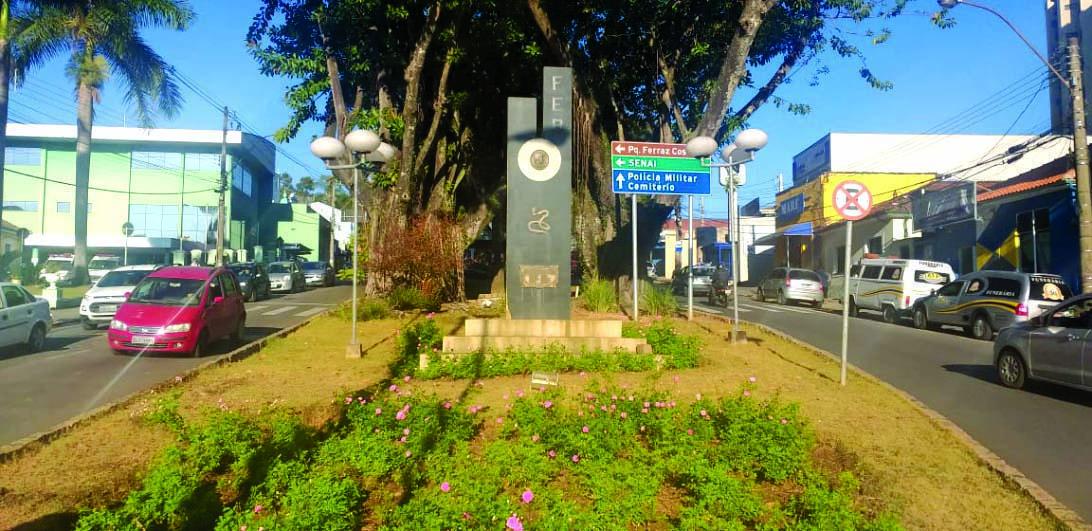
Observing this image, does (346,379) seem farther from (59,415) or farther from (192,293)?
(192,293)

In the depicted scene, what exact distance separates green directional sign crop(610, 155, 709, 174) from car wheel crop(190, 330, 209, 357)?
25.0 ft

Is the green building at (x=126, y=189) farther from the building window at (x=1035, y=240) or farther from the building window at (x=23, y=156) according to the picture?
the building window at (x=1035, y=240)

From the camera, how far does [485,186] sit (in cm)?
2286

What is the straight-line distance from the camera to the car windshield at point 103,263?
1207 inches

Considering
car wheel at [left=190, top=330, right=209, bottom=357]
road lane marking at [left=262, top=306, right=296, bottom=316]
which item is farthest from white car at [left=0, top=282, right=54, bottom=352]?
road lane marking at [left=262, top=306, right=296, bottom=316]

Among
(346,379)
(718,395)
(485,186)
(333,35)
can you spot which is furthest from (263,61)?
(718,395)

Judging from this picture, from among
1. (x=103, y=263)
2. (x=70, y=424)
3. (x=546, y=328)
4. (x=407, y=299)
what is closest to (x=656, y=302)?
(x=407, y=299)

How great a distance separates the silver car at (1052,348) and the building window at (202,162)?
43363mm

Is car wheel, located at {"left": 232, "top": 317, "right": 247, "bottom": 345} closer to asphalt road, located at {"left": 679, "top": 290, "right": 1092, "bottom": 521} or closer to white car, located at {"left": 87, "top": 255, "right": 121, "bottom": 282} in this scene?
asphalt road, located at {"left": 679, "top": 290, "right": 1092, "bottom": 521}

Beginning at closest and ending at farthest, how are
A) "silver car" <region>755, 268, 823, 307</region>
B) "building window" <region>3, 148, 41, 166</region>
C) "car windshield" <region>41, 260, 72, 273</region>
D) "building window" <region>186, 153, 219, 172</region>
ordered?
"silver car" <region>755, 268, 823, 307</region>, "car windshield" <region>41, 260, 72, 273</region>, "building window" <region>3, 148, 41, 166</region>, "building window" <region>186, 153, 219, 172</region>

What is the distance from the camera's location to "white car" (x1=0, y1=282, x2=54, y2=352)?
12.2m

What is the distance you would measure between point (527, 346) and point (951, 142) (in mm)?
38829

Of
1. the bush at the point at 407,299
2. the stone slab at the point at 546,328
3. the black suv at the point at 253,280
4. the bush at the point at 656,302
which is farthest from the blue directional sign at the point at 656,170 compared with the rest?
the black suv at the point at 253,280

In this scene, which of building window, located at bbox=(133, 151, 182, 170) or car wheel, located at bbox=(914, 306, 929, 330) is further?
building window, located at bbox=(133, 151, 182, 170)
